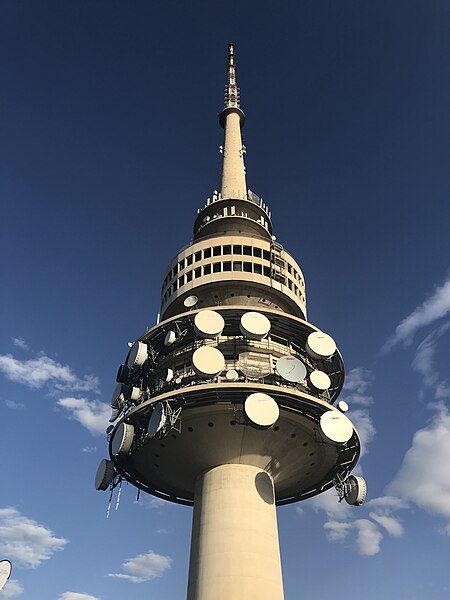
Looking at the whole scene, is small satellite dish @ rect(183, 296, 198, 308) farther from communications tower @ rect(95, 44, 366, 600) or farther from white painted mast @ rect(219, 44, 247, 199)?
white painted mast @ rect(219, 44, 247, 199)

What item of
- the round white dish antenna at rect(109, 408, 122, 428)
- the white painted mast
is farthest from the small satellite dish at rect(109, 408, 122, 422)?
the white painted mast

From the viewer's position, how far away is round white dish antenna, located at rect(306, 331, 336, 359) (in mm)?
32562

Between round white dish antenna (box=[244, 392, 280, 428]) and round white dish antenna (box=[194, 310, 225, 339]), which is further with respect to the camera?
round white dish antenna (box=[194, 310, 225, 339])

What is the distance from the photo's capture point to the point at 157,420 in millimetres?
29203

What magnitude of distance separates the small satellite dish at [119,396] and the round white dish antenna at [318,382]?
12.0m

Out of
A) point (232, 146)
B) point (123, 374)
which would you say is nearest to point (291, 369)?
point (123, 374)

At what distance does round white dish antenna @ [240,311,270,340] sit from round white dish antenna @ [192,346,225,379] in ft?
7.00

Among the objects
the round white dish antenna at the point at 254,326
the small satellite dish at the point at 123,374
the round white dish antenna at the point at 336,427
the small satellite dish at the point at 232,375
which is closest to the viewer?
the round white dish antenna at the point at 336,427

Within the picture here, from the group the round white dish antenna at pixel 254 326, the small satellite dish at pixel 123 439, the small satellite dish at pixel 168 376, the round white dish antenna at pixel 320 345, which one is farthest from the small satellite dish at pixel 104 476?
the round white dish antenna at pixel 320 345

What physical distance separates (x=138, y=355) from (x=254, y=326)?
7499 mm

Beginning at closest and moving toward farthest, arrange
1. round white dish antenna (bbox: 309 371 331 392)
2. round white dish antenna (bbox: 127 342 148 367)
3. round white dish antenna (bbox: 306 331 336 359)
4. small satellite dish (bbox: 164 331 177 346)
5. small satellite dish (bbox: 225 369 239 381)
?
small satellite dish (bbox: 225 369 239 381) < round white dish antenna (bbox: 309 371 331 392) < round white dish antenna (bbox: 306 331 336 359) < small satellite dish (bbox: 164 331 177 346) < round white dish antenna (bbox: 127 342 148 367)

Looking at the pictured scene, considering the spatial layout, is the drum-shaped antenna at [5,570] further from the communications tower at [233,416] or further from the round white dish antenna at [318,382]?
the round white dish antenna at [318,382]

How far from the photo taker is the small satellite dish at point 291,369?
30.6 m

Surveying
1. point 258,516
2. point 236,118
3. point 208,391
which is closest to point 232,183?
point 236,118
